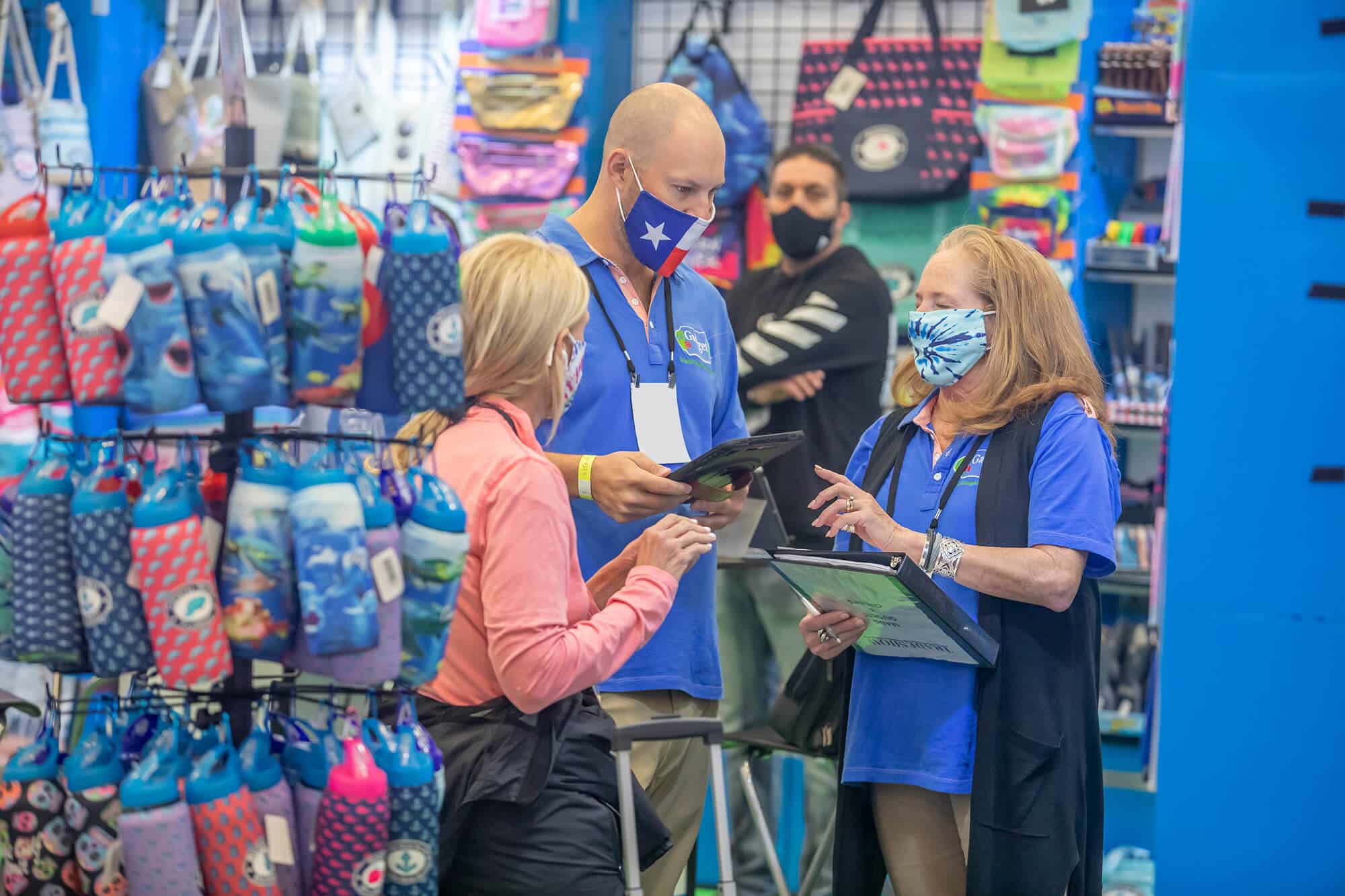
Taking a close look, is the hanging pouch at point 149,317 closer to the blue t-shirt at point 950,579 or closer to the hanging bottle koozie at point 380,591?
the hanging bottle koozie at point 380,591

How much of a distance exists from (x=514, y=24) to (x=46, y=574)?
13.2ft

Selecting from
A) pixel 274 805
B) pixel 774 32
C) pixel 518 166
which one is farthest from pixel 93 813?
pixel 774 32

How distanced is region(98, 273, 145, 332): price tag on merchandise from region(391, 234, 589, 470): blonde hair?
44 centimetres

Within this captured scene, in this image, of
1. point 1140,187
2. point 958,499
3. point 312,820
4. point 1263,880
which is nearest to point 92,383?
point 312,820

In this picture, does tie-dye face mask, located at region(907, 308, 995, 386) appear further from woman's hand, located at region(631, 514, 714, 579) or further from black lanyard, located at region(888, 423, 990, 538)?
woman's hand, located at region(631, 514, 714, 579)

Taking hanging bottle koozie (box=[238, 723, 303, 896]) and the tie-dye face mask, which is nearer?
hanging bottle koozie (box=[238, 723, 303, 896])

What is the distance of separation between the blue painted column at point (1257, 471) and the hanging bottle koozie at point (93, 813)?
127 inches

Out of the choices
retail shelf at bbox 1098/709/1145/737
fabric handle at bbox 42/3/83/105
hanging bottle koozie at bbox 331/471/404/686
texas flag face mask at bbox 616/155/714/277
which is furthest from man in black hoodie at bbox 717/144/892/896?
hanging bottle koozie at bbox 331/471/404/686

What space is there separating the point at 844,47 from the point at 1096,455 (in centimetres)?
321

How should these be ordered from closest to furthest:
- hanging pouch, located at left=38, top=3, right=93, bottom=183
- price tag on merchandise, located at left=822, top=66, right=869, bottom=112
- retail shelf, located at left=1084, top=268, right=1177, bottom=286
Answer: hanging pouch, located at left=38, top=3, right=93, bottom=183, retail shelf, located at left=1084, top=268, right=1177, bottom=286, price tag on merchandise, located at left=822, top=66, right=869, bottom=112

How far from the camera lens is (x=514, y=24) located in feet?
17.9

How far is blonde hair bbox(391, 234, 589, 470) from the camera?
2.11m

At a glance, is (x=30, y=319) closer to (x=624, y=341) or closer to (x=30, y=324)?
(x=30, y=324)

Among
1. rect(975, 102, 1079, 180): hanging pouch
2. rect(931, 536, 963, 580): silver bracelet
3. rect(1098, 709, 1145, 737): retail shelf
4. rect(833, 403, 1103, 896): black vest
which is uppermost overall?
rect(975, 102, 1079, 180): hanging pouch
